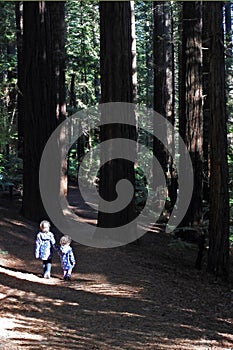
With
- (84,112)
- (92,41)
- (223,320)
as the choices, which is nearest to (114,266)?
(223,320)

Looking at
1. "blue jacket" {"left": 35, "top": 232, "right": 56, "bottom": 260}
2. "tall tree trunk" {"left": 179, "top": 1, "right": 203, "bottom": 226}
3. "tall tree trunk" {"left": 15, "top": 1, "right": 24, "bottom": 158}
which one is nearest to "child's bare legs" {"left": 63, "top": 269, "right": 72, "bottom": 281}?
"blue jacket" {"left": 35, "top": 232, "right": 56, "bottom": 260}

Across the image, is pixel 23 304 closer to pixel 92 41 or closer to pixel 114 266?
pixel 114 266

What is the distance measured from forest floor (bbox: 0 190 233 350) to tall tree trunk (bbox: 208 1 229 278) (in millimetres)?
752

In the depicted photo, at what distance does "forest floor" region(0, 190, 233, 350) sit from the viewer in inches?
238

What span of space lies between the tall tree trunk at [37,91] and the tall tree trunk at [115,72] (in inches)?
85.8

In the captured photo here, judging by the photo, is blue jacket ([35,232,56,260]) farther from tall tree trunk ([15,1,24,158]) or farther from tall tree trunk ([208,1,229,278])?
tall tree trunk ([15,1,24,158])

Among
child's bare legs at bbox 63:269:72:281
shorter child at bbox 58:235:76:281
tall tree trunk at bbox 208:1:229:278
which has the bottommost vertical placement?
child's bare legs at bbox 63:269:72:281

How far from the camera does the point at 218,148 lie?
1066 cm

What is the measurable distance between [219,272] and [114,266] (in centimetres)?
237

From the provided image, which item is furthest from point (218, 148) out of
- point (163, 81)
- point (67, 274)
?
point (163, 81)

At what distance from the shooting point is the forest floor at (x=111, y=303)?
6.05 m

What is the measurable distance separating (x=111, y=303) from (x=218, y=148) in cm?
453

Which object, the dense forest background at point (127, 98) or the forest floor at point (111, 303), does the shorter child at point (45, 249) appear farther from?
the dense forest background at point (127, 98)

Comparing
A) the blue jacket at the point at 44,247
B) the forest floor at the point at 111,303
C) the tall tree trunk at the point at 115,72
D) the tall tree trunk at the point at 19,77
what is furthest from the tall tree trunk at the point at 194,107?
the tall tree trunk at the point at 19,77
